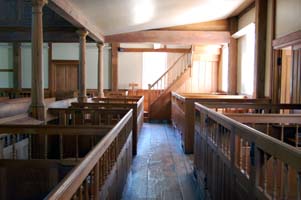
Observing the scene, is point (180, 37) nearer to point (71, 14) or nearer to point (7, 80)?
point (71, 14)

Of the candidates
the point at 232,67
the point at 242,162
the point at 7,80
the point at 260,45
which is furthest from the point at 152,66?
the point at 242,162

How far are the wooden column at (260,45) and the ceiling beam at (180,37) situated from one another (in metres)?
2.45

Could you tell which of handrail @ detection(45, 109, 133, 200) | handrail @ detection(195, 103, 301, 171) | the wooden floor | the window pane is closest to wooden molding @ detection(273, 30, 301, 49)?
the wooden floor

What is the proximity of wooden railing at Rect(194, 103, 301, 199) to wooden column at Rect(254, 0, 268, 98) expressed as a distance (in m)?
3.50

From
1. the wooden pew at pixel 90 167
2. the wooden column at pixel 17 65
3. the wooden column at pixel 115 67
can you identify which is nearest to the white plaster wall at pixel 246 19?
the wooden column at pixel 115 67

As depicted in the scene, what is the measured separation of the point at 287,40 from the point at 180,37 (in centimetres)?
427

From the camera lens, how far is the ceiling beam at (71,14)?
4.74 metres

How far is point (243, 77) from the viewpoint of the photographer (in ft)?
29.9

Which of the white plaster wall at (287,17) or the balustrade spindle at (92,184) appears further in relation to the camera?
the white plaster wall at (287,17)

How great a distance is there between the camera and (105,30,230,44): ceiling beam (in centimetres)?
966

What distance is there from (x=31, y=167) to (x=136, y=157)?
122 inches

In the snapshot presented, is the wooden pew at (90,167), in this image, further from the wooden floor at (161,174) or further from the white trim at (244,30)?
the white trim at (244,30)

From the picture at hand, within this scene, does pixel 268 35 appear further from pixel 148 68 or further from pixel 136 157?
pixel 148 68

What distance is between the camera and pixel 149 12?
7.12 m
